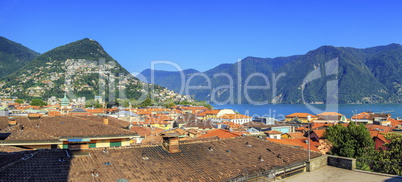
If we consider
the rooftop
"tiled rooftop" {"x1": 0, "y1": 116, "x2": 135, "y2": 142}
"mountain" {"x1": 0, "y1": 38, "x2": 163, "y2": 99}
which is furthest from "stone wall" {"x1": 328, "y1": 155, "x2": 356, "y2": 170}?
"mountain" {"x1": 0, "y1": 38, "x2": 163, "y2": 99}

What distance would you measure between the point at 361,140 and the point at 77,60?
16926cm

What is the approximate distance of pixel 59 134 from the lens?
1758 centimetres

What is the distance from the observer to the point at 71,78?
154625mm

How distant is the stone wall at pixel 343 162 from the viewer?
422 inches

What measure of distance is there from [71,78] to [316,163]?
520 ft

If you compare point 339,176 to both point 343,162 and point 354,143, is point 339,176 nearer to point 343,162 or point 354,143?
point 343,162

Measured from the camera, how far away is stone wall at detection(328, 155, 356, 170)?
10719 mm

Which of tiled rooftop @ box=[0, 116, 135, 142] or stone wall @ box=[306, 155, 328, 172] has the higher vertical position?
tiled rooftop @ box=[0, 116, 135, 142]

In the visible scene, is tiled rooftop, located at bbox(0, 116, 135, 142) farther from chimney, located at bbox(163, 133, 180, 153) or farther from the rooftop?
the rooftop

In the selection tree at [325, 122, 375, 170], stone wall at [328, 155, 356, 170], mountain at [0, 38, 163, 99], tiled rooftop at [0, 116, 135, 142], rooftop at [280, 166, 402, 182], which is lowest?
tree at [325, 122, 375, 170]

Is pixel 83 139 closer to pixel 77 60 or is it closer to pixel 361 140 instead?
pixel 361 140

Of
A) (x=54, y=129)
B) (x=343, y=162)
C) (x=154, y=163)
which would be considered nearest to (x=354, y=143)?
(x=343, y=162)

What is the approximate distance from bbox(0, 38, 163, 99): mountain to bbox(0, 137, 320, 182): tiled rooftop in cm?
13578

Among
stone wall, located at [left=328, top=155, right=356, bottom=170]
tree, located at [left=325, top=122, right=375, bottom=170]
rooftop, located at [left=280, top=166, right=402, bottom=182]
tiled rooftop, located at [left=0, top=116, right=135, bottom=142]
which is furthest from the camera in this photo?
tree, located at [left=325, top=122, right=375, bottom=170]
